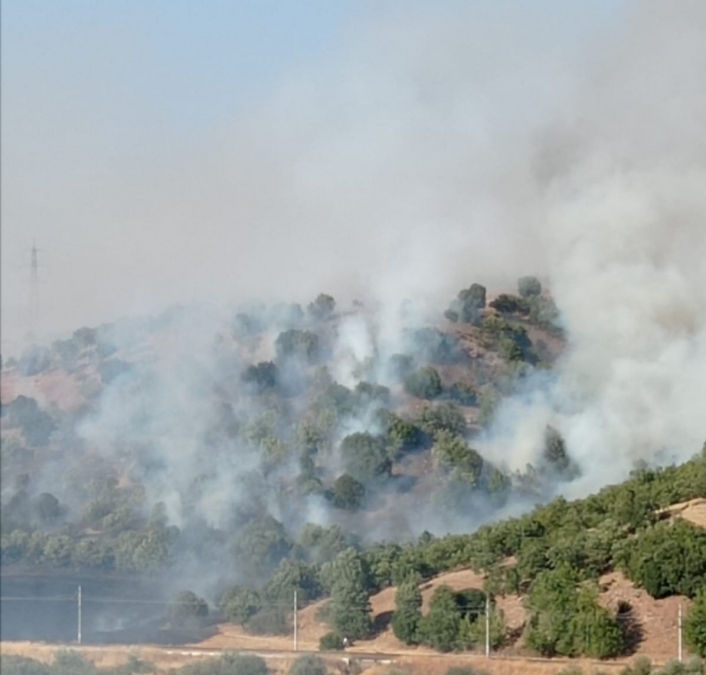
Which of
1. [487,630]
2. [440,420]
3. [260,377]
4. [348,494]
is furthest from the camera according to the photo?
[260,377]

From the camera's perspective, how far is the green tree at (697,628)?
22484 mm

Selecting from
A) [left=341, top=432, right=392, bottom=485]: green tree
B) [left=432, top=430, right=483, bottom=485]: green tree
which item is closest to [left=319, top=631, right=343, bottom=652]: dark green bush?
[left=432, top=430, right=483, bottom=485]: green tree

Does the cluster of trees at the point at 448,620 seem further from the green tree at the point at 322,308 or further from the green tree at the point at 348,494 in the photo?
the green tree at the point at 322,308

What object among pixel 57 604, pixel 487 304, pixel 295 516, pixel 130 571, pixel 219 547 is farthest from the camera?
pixel 487 304

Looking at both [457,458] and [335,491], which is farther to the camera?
[457,458]

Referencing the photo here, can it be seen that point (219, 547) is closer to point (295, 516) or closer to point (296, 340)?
point (295, 516)

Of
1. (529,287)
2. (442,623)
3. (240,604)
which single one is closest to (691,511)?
(442,623)

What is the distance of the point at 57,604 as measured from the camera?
2541 centimetres

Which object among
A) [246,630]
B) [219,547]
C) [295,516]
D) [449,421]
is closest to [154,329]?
[449,421]

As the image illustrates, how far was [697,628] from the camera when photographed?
893 inches

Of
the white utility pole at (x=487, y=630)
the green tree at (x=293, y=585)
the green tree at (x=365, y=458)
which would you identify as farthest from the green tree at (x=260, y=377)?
the white utility pole at (x=487, y=630)

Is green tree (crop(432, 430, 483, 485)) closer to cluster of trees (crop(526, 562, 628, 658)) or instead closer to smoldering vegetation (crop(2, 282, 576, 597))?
smoldering vegetation (crop(2, 282, 576, 597))

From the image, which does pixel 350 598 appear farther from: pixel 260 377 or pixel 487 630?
pixel 260 377

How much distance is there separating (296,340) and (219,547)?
785 inches
